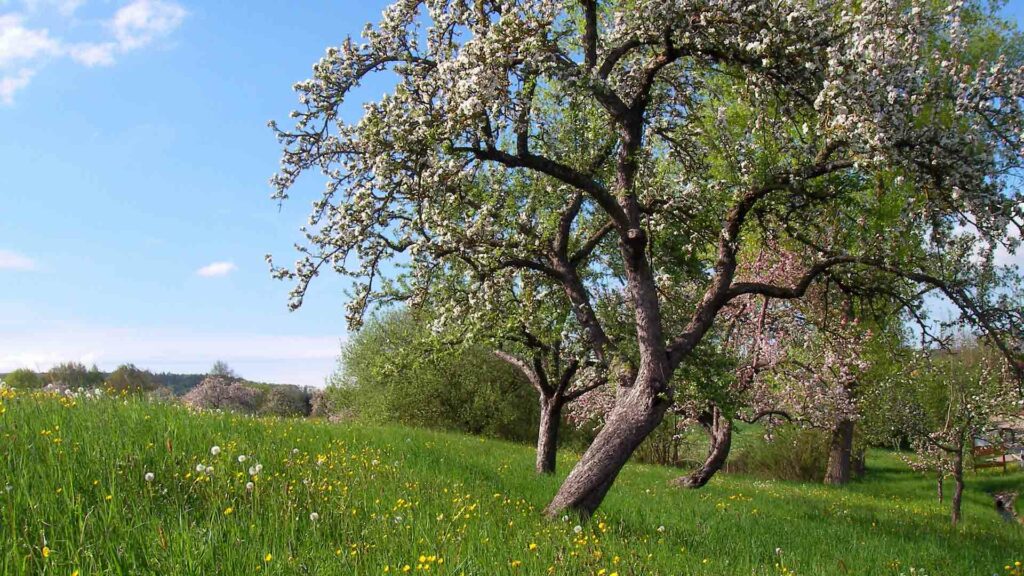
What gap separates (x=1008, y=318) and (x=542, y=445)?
36.2ft

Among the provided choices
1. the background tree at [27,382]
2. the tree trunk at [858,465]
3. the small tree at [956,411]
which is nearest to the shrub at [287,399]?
the background tree at [27,382]

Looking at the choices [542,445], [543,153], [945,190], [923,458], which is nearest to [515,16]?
[543,153]

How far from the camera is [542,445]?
18.4 meters

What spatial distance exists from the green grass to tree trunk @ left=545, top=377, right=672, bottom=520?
435 mm

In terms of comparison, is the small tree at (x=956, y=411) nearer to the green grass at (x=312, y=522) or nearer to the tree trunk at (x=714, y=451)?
the tree trunk at (x=714, y=451)

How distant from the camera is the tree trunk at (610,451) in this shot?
33.4 ft

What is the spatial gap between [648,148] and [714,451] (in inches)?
450

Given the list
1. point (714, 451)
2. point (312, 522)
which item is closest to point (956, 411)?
point (714, 451)

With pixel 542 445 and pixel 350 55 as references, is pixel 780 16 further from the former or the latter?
pixel 542 445

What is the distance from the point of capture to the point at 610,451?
10336 millimetres

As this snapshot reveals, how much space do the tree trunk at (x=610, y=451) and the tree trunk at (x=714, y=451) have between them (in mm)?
9145

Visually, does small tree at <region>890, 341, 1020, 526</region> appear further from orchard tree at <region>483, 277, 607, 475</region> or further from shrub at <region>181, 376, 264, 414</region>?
shrub at <region>181, 376, 264, 414</region>

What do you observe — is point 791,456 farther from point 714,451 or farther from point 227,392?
point 227,392

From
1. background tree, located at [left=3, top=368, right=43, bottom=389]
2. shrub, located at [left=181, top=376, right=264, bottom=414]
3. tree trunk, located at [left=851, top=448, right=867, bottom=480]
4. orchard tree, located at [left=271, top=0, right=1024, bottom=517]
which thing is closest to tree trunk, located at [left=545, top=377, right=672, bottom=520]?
orchard tree, located at [left=271, top=0, right=1024, bottom=517]
